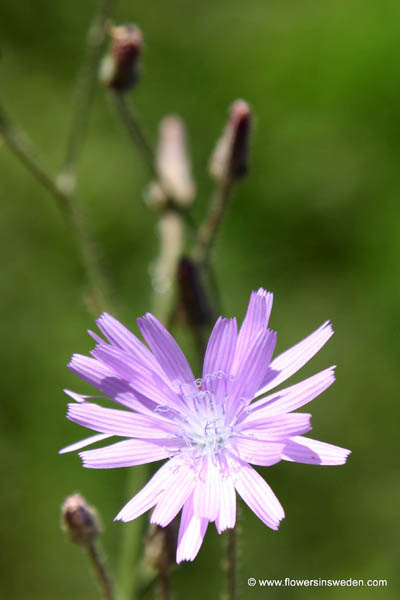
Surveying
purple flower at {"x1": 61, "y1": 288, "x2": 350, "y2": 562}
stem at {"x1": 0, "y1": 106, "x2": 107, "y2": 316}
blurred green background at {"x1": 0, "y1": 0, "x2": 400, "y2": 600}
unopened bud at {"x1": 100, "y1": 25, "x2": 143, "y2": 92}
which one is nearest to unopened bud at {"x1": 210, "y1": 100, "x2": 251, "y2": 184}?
unopened bud at {"x1": 100, "y1": 25, "x2": 143, "y2": 92}

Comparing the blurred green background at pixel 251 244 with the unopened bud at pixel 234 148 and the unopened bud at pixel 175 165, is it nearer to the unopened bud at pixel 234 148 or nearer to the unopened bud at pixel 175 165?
the unopened bud at pixel 175 165

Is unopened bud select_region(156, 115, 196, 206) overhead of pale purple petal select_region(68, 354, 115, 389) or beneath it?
overhead

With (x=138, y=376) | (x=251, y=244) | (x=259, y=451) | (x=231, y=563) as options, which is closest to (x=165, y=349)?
(x=138, y=376)

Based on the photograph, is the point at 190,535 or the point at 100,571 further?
the point at 100,571

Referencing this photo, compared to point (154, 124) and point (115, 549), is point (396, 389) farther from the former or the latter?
point (154, 124)

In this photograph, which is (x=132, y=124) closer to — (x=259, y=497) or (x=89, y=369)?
(x=89, y=369)

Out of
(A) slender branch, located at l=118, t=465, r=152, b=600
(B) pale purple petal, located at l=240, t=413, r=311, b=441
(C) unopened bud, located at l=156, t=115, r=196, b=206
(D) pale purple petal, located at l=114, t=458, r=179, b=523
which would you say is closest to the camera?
(B) pale purple petal, located at l=240, t=413, r=311, b=441

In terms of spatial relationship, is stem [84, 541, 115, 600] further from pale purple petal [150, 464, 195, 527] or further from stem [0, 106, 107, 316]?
stem [0, 106, 107, 316]

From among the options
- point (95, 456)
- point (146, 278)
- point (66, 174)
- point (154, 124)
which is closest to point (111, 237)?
point (146, 278)
